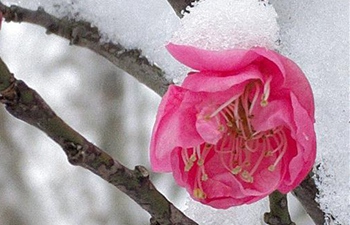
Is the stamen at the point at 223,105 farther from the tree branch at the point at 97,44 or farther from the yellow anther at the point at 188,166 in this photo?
the tree branch at the point at 97,44

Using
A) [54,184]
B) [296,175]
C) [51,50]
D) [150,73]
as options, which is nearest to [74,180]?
[54,184]

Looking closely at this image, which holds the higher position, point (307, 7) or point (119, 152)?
point (119, 152)

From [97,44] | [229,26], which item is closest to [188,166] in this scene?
[229,26]

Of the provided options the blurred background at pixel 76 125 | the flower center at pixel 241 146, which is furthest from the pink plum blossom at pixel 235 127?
the blurred background at pixel 76 125

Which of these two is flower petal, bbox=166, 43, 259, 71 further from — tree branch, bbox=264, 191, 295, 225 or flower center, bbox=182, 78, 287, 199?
tree branch, bbox=264, 191, 295, 225

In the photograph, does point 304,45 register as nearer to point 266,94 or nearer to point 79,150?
point 266,94

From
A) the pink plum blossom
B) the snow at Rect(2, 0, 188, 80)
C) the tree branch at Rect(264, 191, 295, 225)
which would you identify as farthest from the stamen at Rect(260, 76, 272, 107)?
the snow at Rect(2, 0, 188, 80)

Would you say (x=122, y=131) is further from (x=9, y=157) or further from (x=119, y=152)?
(x=9, y=157)
